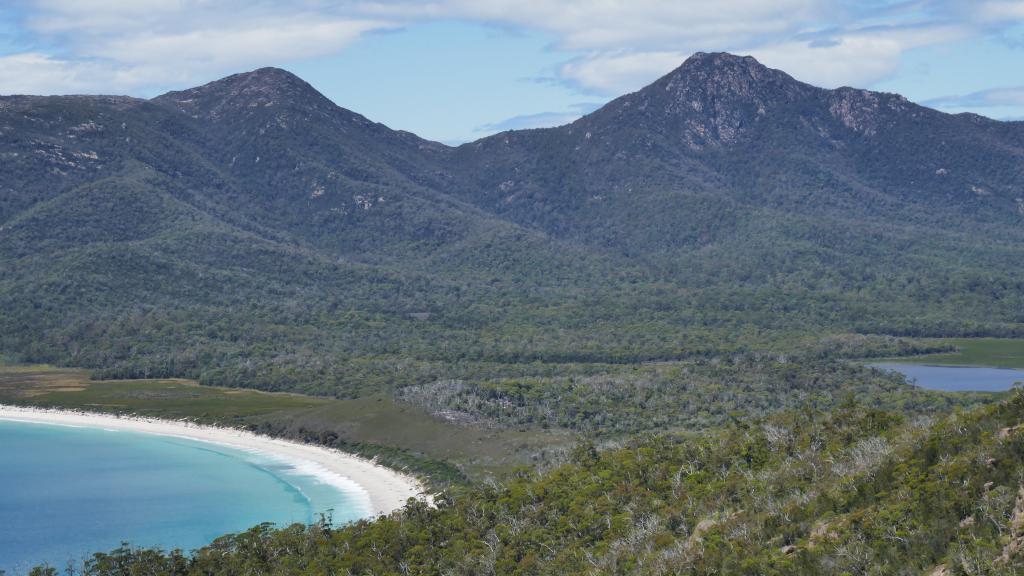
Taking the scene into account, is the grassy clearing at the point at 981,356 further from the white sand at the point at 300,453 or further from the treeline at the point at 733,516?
the treeline at the point at 733,516

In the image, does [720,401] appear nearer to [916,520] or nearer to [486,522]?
[486,522]

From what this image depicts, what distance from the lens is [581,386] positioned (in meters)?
133

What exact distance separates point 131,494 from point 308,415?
2773cm

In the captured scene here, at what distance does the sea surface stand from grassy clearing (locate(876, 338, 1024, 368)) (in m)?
4.80

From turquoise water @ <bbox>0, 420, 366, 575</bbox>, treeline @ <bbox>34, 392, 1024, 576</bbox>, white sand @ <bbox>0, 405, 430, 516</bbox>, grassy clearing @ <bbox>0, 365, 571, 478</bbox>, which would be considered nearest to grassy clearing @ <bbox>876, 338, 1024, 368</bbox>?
grassy clearing @ <bbox>0, 365, 571, 478</bbox>

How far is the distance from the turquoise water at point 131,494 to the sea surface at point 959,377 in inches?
3321

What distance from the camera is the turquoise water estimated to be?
297 feet

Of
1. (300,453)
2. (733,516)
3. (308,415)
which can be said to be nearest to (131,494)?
(300,453)

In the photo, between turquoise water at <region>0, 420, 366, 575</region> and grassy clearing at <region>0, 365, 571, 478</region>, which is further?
grassy clearing at <region>0, 365, 571, 478</region>

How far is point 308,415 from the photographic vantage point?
430ft

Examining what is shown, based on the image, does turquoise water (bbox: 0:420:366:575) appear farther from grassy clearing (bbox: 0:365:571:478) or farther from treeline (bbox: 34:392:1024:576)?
treeline (bbox: 34:392:1024:576)

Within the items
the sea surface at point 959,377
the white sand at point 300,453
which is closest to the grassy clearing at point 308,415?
the white sand at point 300,453

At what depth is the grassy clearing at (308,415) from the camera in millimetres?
106500

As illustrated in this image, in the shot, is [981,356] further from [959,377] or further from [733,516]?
[733,516]
